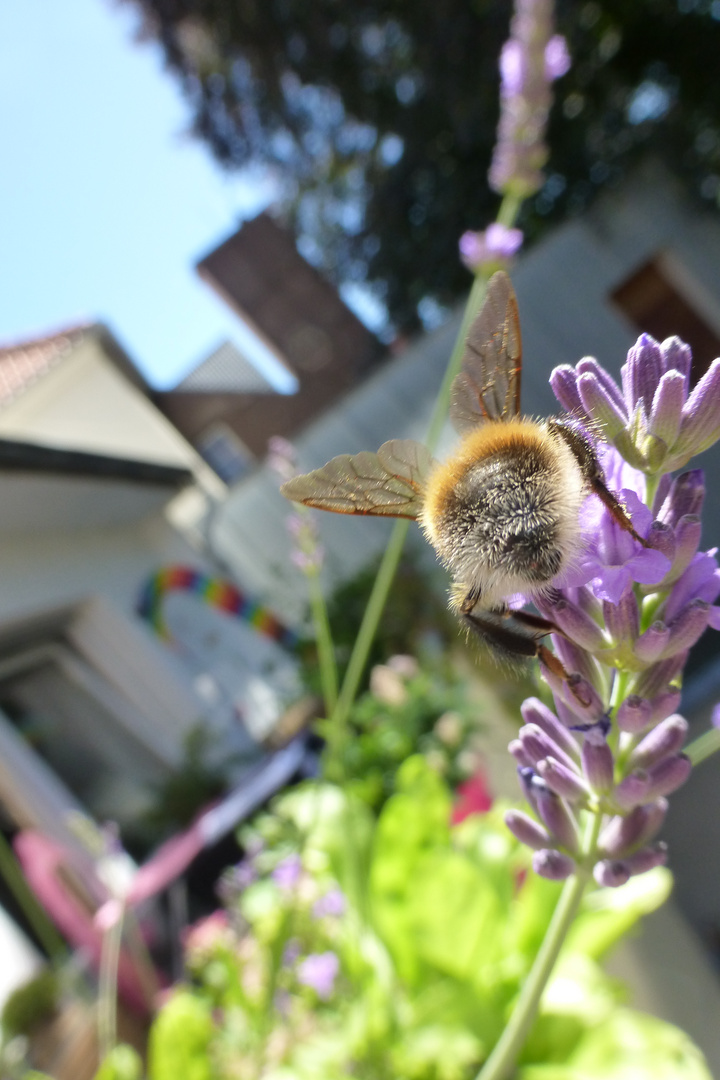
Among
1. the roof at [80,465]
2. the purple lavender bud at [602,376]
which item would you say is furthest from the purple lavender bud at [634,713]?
the roof at [80,465]

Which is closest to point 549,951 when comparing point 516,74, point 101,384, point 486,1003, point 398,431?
point 486,1003

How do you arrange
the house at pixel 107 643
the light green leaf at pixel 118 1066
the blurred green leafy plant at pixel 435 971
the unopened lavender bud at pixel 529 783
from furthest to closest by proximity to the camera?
1. the house at pixel 107 643
2. the light green leaf at pixel 118 1066
3. the blurred green leafy plant at pixel 435 971
4. the unopened lavender bud at pixel 529 783

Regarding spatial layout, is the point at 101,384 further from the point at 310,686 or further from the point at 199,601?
the point at 310,686

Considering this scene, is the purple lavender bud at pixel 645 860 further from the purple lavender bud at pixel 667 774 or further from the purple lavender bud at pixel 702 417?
the purple lavender bud at pixel 702 417

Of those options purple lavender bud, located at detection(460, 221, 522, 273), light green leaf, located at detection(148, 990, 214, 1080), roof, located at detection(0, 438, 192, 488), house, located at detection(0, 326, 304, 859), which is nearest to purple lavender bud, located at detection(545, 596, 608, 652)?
purple lavender bud, located at detection(460, 221, 522, 273)

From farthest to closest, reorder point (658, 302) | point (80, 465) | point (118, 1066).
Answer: point (658, 302) → point (80, 465) → point (118, 1066)

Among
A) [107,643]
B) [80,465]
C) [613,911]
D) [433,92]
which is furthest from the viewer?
[433,92]

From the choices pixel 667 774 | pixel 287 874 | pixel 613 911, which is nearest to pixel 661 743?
pixel 667 774

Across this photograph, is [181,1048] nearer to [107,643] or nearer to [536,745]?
[536,745]
